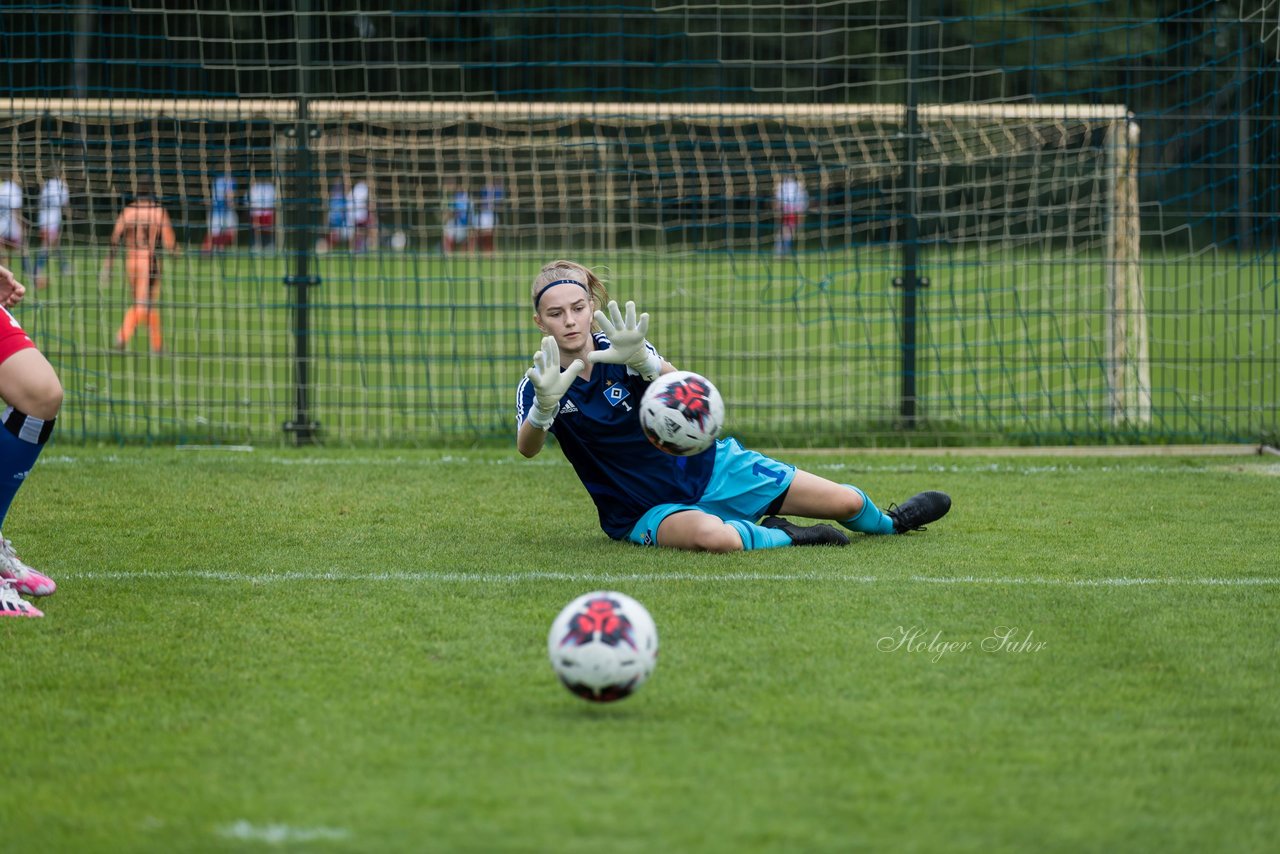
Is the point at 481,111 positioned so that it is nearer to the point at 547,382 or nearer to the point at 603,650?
the point at 547,382

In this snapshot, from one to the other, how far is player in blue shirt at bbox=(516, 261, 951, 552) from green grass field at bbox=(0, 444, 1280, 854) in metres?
0.19

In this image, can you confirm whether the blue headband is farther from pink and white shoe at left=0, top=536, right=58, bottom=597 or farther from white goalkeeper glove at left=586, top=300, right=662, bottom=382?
pink and white shoe at left=0, top=536, right=58, bottom=597

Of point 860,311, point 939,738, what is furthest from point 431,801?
point 860,311

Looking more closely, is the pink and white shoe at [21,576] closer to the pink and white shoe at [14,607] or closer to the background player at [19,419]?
the background player at [19,419]

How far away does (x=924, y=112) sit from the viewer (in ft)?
31.0

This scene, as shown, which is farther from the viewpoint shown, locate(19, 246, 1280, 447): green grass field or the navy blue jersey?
locate(19, 246, 1280, 447): green grass field

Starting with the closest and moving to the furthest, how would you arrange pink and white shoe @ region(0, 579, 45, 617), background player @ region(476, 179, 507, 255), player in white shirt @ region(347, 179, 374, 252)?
pink and white shoe @ region(0, 579, 45, 617) < background player @ region(476, 179, 507, 255) < player in white shirt @ region(347, 179, 374, 252)

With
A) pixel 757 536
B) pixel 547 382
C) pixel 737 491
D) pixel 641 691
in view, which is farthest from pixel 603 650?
pixel 737 491

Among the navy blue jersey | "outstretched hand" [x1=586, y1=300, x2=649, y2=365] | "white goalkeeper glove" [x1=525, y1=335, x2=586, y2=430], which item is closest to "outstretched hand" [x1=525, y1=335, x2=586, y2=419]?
"white goalkeeper glove" [x1=525, y1=335, x2=586, y2=430]

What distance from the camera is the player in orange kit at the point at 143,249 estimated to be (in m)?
9.63

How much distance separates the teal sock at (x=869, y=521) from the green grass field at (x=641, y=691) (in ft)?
0.50

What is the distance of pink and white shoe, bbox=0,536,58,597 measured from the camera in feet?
15.9

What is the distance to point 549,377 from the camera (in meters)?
5.38

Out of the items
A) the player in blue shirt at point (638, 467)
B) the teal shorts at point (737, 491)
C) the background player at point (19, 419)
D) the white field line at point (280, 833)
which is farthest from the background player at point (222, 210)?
the white field line at point (280, 833)
